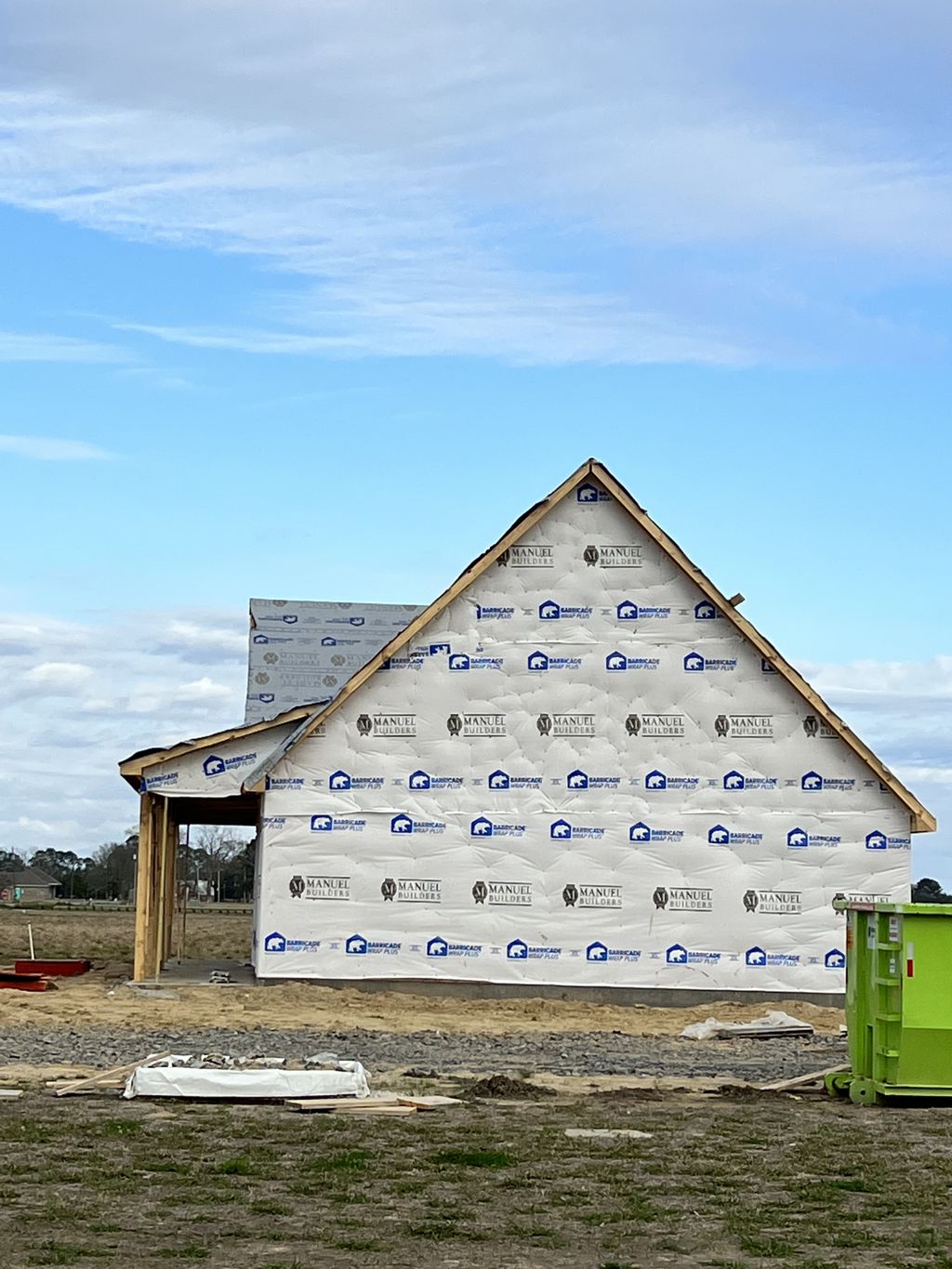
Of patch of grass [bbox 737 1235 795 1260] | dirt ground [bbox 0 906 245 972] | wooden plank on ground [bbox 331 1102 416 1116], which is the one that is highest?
patch of grass [bbox 737 1235 795 1260]

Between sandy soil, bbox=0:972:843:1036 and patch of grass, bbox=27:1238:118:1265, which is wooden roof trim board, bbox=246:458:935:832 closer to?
sandy soil, bbox=0:972:843:1036

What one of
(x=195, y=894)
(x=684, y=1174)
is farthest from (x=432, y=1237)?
(x=195, y=894)

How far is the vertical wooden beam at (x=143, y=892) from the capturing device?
23969mm

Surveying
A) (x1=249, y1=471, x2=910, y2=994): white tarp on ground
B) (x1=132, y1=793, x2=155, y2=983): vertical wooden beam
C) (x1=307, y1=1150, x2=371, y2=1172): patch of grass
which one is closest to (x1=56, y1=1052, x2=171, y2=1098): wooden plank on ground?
(x1=307, y1=1150, x2=371, y2=1172): patch of grass

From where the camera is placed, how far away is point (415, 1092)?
13523mm

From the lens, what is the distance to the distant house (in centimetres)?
10781

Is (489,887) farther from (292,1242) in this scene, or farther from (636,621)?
(292,1242)

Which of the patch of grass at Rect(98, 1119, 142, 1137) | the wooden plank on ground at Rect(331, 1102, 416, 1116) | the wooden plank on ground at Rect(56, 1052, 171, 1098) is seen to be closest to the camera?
the patch of grass at Rect(98, 1119, 142, 1137)

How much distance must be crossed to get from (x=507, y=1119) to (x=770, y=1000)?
470 inches

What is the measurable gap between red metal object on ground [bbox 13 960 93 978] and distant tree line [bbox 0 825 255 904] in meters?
46.2

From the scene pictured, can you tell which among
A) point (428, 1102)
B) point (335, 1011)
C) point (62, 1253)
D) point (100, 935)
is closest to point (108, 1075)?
point (428, 1102)

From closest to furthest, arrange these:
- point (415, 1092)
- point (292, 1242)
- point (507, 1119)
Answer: point (292, 1242) < point (507, 1119) < point (415, 1092)

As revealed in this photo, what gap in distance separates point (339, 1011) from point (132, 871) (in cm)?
7912

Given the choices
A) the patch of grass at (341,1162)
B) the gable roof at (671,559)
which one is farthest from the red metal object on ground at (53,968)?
the patch of grass at (341,1162)
